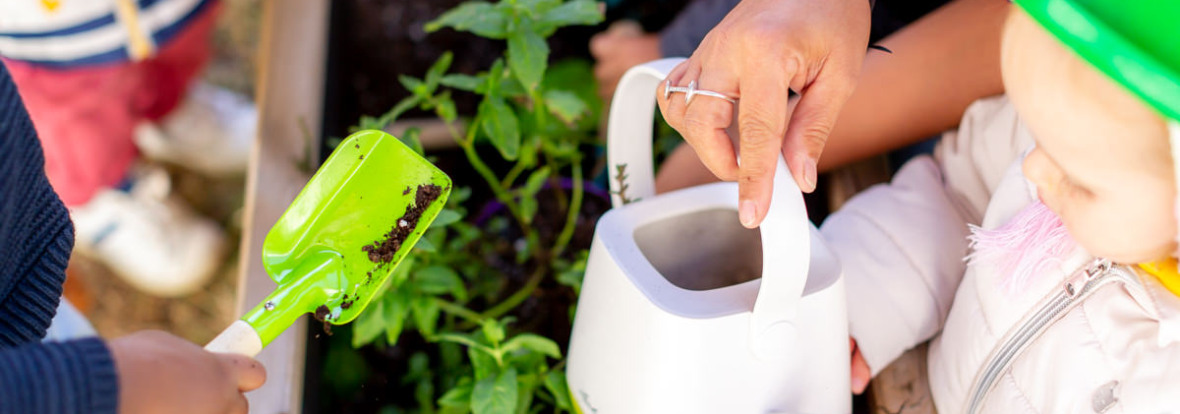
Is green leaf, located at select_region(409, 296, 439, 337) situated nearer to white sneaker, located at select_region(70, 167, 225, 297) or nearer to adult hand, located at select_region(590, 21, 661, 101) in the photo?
adult hand, located at select_region(590, 21, 661, 101)

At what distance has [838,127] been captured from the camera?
33.0 inches

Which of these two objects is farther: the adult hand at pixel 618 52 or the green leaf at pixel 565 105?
the adult hand at pixel 618 52

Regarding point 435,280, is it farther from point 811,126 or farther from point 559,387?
point 811,126

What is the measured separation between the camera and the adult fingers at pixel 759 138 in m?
0.51

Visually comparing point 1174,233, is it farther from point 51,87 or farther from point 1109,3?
point 51,87

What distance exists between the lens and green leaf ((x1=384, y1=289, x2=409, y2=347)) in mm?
742

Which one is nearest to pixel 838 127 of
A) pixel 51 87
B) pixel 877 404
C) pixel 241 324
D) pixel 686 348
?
pixel 877 404

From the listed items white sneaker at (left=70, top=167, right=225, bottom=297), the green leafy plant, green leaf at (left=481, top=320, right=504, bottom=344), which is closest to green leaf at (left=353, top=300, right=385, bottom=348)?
the green leafy plant

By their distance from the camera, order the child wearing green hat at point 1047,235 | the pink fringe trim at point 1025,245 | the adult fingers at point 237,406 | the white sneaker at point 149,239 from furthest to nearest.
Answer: the white sneaker at point 149,239, the pink fringe trim at point 1025,245, the adult fingers at point 237,406, the child wearing green hat at point 1047,235

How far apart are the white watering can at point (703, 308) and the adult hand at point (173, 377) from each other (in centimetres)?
25

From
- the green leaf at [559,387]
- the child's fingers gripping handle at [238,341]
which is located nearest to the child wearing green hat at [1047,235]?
the green leaf at [559,387]

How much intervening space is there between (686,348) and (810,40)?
0.23 metres

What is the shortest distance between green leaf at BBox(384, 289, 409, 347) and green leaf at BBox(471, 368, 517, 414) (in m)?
0.10

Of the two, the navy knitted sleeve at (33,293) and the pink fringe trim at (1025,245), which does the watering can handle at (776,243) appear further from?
the navy knitted sleeve at (33,293)
